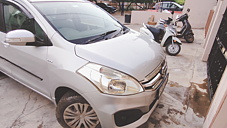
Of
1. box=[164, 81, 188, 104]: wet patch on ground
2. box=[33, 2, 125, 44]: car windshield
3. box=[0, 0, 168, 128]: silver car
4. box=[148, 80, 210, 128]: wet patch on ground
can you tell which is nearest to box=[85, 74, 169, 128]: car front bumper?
box=[0, 0, 168, 128]: silver car

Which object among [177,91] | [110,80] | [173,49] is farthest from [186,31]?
[110,80]

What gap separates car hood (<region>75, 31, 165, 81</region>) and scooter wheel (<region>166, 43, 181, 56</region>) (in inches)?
110

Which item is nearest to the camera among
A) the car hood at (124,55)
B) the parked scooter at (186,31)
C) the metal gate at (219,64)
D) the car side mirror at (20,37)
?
the car hood at (124,55)

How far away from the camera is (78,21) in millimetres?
2092

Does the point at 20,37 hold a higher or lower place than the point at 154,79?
higher

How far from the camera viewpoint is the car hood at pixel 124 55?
147cm

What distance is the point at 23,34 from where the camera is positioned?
5.34 ft

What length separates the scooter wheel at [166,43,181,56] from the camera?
442cm

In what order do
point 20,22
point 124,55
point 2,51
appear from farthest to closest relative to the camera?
point 2,51
point 20,22
point 124,55

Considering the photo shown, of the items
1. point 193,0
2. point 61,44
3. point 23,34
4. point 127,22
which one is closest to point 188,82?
point 61,44

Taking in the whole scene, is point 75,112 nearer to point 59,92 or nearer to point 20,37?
point 59,92

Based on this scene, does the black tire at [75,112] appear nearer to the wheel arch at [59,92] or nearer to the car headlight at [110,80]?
the wheel arch at [59,92]

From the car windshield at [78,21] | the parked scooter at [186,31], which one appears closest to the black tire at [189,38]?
the parked scooter at [186,31]

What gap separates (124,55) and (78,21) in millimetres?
929
